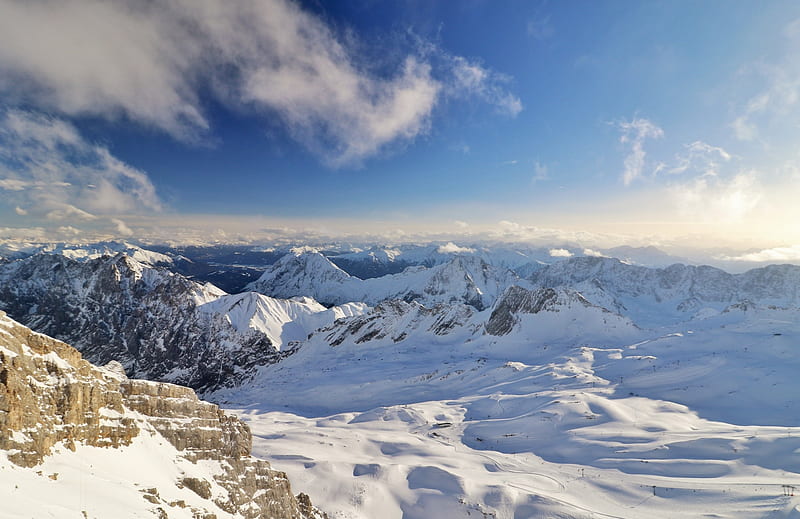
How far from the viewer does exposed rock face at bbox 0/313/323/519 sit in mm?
21734

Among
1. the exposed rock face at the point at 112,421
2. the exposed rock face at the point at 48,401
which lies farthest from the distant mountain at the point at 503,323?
the exposed rock face at the point at 48,401

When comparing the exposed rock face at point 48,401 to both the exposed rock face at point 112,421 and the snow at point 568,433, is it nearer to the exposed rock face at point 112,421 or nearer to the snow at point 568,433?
the exposed rock face at point 112,421

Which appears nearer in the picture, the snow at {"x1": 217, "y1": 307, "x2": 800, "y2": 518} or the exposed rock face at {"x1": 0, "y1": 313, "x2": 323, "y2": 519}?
the exposed rock face at {"x1": 0, "y1": 313, "x2": 323, "y2": 519}

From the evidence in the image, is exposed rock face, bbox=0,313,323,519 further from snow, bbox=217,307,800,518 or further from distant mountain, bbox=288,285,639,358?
distant mountain, bbox=288,285,639,358

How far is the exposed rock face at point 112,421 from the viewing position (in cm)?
2173

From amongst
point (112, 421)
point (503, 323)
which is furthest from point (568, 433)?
point (503, 323)

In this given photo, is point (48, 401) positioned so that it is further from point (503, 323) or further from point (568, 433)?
point (503, 323)

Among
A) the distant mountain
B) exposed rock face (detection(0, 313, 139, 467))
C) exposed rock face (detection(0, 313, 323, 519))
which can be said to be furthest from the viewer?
the distant mountain

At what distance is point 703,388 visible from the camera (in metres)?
71.3

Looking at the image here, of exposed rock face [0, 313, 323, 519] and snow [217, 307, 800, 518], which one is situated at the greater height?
exposed rock face [0, 313, 323, 519]

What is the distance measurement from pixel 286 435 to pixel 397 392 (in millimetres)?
41942

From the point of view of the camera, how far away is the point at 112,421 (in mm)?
27484

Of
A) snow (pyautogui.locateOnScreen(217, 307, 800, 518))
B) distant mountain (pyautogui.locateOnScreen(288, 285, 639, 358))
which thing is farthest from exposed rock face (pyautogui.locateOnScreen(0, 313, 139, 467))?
distant mountain (pyautogui.locateOnScreen(288, 285, 639, 358))

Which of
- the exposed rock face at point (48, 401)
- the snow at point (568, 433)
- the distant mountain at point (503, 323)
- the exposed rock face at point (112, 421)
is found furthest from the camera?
the distant mountain at point (503, 323)
